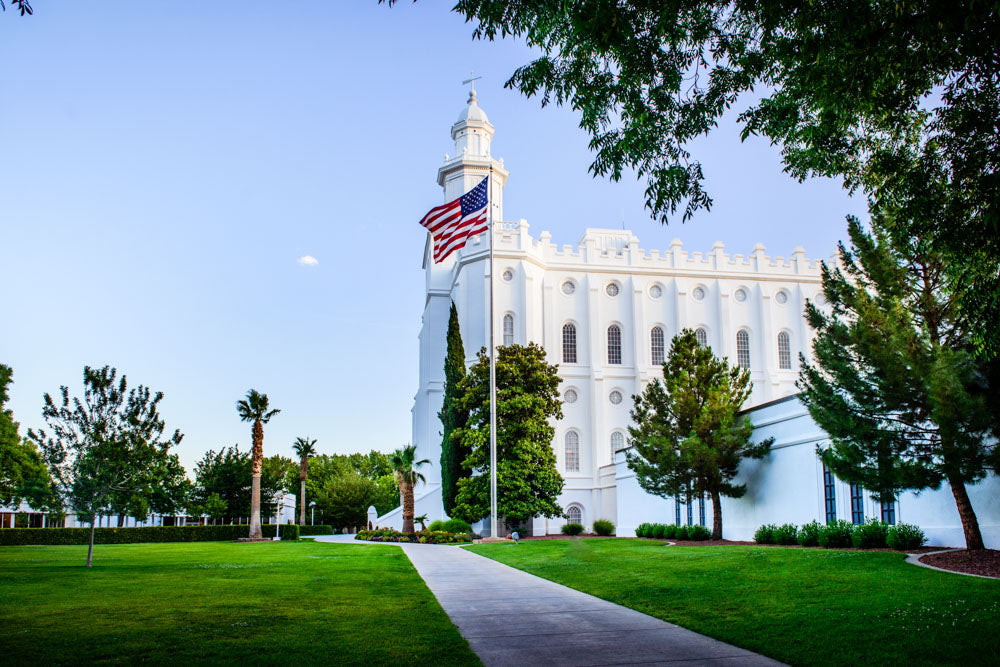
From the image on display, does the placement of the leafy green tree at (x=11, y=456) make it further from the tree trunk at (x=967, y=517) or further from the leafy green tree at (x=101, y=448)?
the tree trunk at (x=967, y=517)

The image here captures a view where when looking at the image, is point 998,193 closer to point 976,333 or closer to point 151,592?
point 976,333

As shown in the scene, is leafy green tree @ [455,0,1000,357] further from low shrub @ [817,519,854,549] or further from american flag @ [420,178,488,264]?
american flag @ [420,178,488,264]

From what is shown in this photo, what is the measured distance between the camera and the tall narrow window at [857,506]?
1886cm

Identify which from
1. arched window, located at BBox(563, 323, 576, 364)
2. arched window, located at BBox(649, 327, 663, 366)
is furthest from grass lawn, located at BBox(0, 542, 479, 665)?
arched window, located at BBox(649, 327, 663, 366)

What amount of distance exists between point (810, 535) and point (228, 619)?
47.9 feet

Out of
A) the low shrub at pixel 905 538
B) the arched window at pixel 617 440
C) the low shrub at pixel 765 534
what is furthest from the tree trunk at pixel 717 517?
the arched window at pixel 617 440

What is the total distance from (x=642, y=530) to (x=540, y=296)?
1973 centimetres

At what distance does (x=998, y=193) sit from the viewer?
22.3ft

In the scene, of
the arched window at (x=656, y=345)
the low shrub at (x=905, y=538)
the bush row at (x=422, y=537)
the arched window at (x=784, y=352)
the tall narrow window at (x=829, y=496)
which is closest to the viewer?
the low shrub at (x=905, y=538)

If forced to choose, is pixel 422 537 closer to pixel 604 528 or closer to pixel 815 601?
pixel 604 528

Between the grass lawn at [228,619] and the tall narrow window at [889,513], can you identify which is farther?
the tall narrow window at [889,513]

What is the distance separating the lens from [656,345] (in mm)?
48500

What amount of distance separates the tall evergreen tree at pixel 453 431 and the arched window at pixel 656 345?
1312cm

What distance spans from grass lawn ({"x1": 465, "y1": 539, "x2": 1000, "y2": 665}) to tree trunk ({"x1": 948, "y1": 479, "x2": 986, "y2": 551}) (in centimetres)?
137
